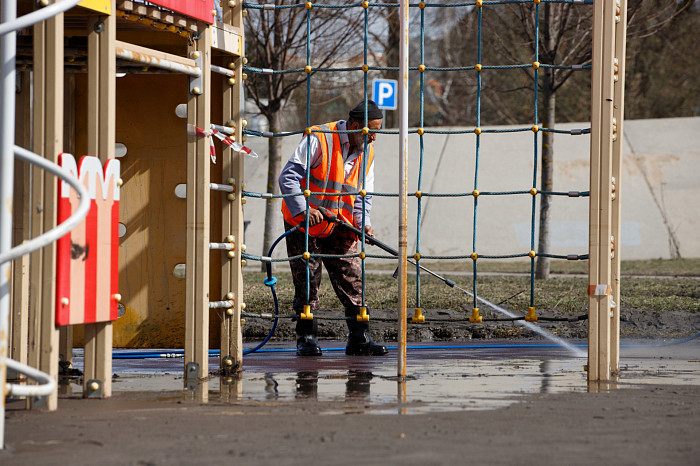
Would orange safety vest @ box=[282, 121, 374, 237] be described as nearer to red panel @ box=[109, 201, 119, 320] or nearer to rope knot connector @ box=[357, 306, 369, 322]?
rope knot connector @ box=[357, 306, 369, 322]

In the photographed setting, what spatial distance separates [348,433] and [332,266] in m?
3.50

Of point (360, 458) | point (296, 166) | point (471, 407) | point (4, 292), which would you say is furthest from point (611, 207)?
point (4, 292)

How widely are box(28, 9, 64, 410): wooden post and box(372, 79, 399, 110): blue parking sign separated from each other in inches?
459

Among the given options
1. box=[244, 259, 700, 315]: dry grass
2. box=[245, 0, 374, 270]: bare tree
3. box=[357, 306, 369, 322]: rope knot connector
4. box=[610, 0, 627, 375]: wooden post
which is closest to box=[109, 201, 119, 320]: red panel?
box=[357, 306, 369, 322]: rope knot connector

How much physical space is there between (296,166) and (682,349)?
3092mm

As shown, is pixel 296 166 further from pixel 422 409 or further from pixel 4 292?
pixel 4 292

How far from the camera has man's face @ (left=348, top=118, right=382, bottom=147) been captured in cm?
695

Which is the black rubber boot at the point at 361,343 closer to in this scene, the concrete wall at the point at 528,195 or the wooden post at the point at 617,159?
the wooden post at the point at 617,159

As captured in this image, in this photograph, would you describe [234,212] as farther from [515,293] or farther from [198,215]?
A: [515,293]

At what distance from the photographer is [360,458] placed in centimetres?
346

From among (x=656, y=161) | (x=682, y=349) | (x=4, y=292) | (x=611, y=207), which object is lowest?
(x=682, y=349)

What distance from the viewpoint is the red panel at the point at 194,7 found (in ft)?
17.2

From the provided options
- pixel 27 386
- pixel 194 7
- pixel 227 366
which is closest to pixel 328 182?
pixel 227 366

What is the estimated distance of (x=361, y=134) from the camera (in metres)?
7.25
